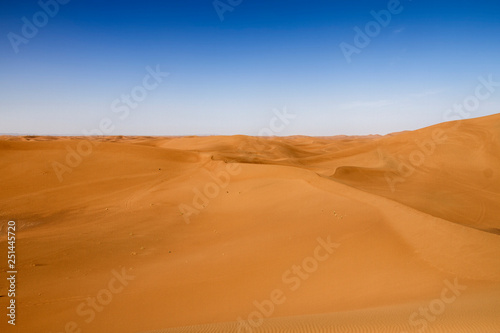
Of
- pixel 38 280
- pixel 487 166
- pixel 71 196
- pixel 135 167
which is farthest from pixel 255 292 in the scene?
pixel 487 166

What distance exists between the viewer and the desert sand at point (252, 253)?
4117 millimetres

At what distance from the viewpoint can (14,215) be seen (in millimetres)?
9375

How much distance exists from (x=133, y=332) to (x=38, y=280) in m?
2.80

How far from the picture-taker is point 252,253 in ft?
20.5

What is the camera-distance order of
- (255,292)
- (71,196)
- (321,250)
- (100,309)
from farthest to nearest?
(71,196) < (321,250) < (255,292) < (100,309)

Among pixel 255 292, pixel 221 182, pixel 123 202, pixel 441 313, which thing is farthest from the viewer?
pixel 221 182

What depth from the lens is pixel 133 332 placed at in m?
3.92

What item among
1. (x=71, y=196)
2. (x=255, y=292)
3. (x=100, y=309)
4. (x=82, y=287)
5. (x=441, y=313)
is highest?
(x=71, y=196)

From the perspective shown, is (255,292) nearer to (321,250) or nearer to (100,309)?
(321,250)

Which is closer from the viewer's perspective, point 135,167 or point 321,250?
point 321,250

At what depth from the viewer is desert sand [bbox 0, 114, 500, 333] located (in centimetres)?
412

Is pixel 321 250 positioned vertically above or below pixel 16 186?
below

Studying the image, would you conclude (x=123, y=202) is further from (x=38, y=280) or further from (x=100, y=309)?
(x=100, y=309)

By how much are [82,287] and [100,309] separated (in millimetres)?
915
